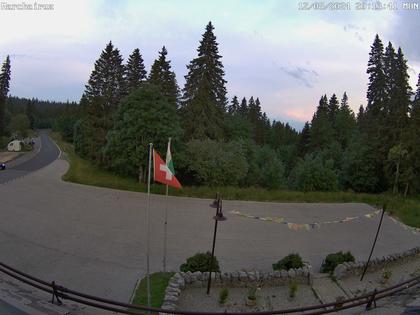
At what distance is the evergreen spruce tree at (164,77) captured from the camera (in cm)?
3875

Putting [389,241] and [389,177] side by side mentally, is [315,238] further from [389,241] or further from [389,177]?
[389,177]

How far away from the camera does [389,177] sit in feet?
135

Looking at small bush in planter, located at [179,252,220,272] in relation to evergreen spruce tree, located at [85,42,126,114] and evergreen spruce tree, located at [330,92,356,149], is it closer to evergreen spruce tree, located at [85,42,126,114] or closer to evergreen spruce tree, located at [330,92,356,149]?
evergreen spruce tree, located at [85,42,126,114]

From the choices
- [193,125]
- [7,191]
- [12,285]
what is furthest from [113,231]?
[193,125]

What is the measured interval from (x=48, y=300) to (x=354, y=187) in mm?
42830

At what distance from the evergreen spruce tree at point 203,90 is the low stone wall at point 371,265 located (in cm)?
2437

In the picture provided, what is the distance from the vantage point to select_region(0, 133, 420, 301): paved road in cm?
1364

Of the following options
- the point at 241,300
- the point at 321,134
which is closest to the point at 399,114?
the point at 321,134

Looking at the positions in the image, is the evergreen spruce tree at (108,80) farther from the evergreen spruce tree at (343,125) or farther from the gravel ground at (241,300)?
the evergreen spruce tree at (343,125)

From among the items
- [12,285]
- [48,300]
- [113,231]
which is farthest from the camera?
[113,231]

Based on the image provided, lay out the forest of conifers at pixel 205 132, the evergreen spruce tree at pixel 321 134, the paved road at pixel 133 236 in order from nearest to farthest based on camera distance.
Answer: the paved road at pixel 133 236, the forest of conifers at pixel 205 132, the evergreen spruce tree at pixel 321 134

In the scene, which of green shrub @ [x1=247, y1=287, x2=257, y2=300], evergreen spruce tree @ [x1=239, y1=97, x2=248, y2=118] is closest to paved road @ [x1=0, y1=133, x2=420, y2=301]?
green shrub @ [x1=247, y1=287, x2=257, y2=300]

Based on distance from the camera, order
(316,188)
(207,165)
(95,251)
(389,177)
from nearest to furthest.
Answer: (95,251) → (207,165) → (389,177) → (316,188)

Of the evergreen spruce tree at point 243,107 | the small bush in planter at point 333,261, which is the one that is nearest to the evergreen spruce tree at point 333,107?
the evergreen spruce tree at point 243,107
